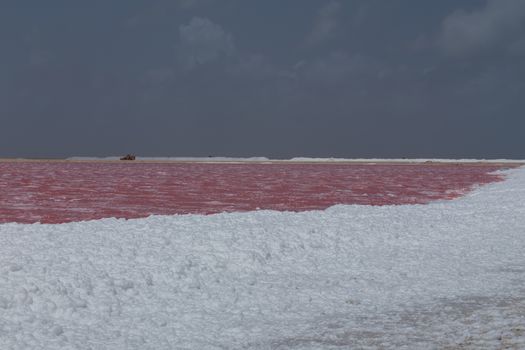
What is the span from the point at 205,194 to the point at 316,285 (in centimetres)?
2300

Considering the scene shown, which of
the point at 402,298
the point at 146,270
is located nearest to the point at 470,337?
the point at 402,298

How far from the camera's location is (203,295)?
10594mm

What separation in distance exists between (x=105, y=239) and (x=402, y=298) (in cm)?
624

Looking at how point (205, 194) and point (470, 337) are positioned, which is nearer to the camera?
point (470, 337)

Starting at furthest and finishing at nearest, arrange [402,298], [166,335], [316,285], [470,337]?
1. [316,285]
2. [402,298]
3. [166,335]
4. [470,337]

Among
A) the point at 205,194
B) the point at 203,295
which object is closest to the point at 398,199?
the point at 205,194

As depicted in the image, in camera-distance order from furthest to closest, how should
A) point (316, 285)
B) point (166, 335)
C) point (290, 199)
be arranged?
point (290, 199), point (316, 285), point (166, 335)

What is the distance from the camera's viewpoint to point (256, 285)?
11398mm

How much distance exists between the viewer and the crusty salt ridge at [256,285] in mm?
8352

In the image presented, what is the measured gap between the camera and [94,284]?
1066cm

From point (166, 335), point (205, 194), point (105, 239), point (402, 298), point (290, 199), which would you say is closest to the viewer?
point (166, 335)

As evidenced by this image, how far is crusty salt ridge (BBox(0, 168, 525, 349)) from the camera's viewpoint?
8.35m

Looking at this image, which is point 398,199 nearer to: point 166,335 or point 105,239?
point 105,239

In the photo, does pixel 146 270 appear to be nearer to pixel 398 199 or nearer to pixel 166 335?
pixel 166 335
